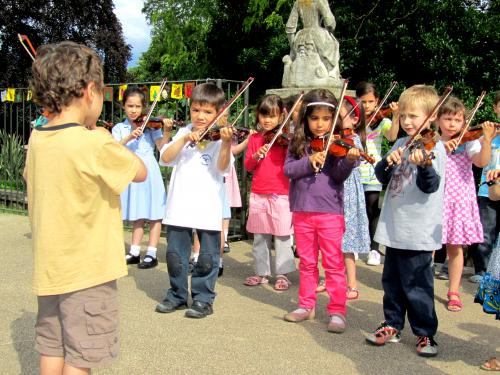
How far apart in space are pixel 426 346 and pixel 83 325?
6.72 feet

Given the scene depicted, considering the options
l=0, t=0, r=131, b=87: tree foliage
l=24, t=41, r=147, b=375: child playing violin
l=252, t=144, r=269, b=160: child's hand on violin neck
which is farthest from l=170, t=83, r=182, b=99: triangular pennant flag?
l=0, t=0, r=131, b=87: tree foliage

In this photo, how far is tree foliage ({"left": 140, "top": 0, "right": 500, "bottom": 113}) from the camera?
14750 millimetres

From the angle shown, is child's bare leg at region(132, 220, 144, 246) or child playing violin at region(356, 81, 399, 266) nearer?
child playing violin at region(356, 81, 399, 266)

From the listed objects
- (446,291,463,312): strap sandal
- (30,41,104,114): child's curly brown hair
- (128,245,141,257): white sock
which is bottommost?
(128,245,141,257): white sock

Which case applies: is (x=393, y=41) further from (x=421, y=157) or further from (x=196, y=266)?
(x=421, y=157)

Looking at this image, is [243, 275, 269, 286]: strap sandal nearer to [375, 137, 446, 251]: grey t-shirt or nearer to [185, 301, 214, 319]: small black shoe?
[185, 301, 214, 319]: small black shoe

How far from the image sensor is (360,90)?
602cm

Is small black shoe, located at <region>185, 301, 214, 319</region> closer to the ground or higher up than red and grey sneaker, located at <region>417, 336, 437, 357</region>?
closer to the ground

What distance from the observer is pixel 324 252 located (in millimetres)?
4129

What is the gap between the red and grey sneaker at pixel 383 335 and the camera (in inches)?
147

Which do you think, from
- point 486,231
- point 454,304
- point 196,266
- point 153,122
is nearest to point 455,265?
point 454,304

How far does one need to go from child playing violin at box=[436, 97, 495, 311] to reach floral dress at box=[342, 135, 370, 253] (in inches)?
23.9

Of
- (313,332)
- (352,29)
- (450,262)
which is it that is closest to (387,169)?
(313,332)

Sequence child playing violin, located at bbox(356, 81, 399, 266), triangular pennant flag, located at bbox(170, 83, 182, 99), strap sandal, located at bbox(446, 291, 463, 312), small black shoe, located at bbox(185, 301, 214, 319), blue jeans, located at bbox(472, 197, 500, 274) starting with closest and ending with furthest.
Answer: small black shoe, located at bbox(185, 301, 214, 319)
strap sandal, located at bbox(446, 291, 463, 312)
blue jeans, located at bbox(472, 197, 500, 274)
child playing violin, located at bbox(356, 81, 399, 266)
triangular pennant flag, located at bbox(170, 83, 182, 99)
